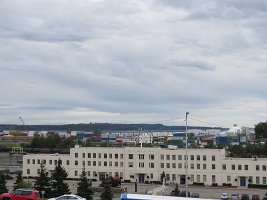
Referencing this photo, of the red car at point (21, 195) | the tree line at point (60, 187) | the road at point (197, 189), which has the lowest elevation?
the road at point (197, 189)

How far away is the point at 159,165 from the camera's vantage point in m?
97.7

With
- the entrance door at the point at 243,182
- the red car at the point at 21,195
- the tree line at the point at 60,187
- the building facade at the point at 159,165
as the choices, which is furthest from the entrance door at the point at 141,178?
the red car at the point at 21,195

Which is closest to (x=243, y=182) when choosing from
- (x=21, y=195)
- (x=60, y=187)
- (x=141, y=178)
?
(x=141, y=178)

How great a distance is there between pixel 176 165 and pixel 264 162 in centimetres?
1744

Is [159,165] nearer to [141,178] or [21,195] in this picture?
[141,178]

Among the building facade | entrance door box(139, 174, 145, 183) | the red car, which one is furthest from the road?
the red car

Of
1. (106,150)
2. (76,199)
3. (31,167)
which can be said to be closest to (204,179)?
(106,150)

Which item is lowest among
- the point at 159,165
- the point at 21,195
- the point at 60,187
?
the point at 60,187

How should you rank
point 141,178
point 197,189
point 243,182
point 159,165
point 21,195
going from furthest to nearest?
1. point 141,178
2. point 159,165
3. point 243,182
4. point 197,189
5. point 21,195

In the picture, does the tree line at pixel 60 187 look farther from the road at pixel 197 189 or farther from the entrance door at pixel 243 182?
the entrance door at pixel 243 182

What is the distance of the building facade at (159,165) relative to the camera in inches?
3634

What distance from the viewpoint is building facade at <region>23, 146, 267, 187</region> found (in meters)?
92.3

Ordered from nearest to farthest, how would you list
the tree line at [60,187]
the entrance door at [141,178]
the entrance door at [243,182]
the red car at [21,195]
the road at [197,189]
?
the red car at [21,195], the tree line at [60,187], the road at [197,189], the entrance door at [243,182], the entrance door at [141,178]

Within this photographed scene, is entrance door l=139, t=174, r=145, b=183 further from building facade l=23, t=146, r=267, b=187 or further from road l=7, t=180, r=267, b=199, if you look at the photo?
road l=7, t=180, r=267, b=199
